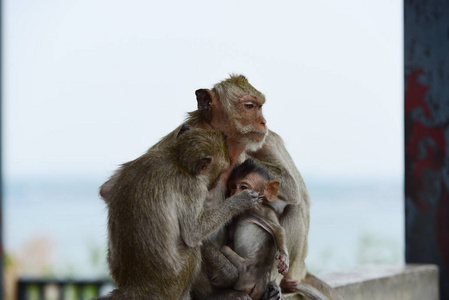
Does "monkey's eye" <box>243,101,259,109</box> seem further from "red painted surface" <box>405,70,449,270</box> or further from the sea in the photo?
the sea

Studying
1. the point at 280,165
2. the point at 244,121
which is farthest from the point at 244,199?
the point at 280,165

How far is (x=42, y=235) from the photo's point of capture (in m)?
32.0

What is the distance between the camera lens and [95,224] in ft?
104

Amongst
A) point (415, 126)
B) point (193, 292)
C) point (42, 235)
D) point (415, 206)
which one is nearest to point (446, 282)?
point (415, 206)

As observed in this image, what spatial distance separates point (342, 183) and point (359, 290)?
3465 cm

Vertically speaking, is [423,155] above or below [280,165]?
below

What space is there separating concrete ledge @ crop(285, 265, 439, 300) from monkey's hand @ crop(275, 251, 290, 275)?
2.34 ft

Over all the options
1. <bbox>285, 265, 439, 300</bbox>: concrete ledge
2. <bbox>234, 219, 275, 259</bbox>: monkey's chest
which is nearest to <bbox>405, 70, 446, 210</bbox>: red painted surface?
<bbox>285, 265, 439, 300</bbox>: concrete ledge

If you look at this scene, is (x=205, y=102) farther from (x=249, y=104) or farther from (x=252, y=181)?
(x=252, y=181)

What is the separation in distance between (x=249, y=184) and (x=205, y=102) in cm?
41

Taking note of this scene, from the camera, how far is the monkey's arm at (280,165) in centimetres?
356

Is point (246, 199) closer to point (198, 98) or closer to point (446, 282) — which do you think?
point (198, 98)

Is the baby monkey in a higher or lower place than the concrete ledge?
higher

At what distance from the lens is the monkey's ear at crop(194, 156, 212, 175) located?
9.09 feet
